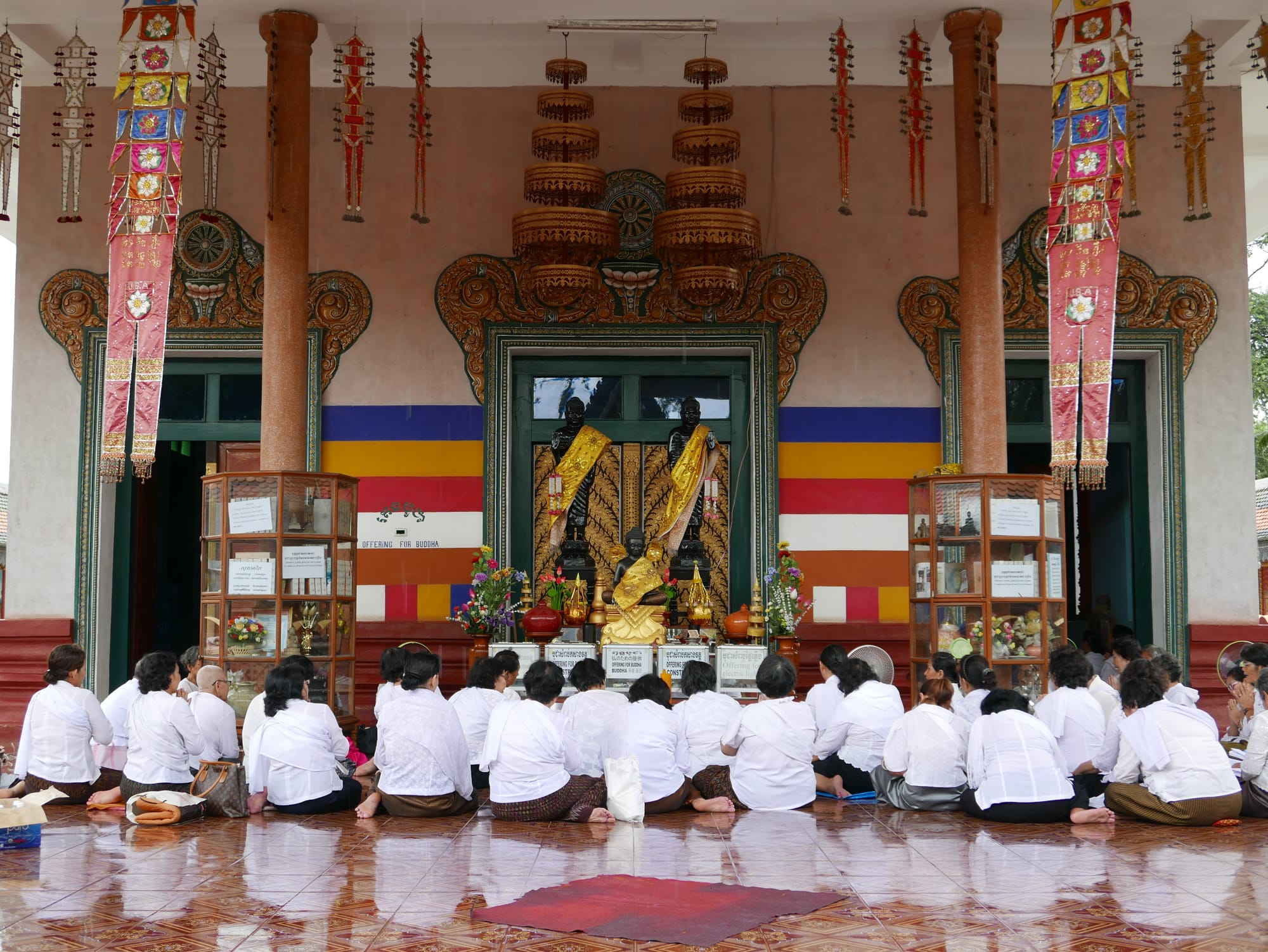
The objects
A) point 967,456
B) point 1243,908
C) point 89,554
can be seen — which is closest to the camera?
point 1243,908

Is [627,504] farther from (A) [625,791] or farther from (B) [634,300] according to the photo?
(A) [625,791]

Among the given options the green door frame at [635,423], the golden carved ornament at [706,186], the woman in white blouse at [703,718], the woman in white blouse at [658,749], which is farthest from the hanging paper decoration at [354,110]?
the woman in white blouse at [658,749]

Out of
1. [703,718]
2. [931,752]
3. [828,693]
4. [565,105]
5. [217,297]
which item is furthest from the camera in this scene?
[217,297]

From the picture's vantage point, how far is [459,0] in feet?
28.9

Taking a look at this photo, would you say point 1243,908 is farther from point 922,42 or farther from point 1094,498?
point 1094,498

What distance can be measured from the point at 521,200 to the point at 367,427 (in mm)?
2063

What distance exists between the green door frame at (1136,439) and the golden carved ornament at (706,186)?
2.57 meters

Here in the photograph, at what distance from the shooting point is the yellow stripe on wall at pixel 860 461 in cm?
1007

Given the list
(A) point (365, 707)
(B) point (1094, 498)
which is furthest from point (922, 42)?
(A) point (365, 707)

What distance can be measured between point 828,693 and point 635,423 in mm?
3387

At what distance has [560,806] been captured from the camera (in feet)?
20.9

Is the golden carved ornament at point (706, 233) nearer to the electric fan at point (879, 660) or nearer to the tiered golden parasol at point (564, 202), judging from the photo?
the tiered golden parasol at point (564, 202)

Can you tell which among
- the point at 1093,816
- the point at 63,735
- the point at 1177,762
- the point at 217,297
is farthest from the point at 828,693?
the point at 217,297

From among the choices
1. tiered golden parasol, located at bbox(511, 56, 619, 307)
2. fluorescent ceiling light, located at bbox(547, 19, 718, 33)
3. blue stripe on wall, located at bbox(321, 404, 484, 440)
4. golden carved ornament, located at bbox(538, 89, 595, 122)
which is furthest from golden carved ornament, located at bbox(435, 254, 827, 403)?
fluorescent ceiling light, located at bbox(547, 19, 718, 33)
